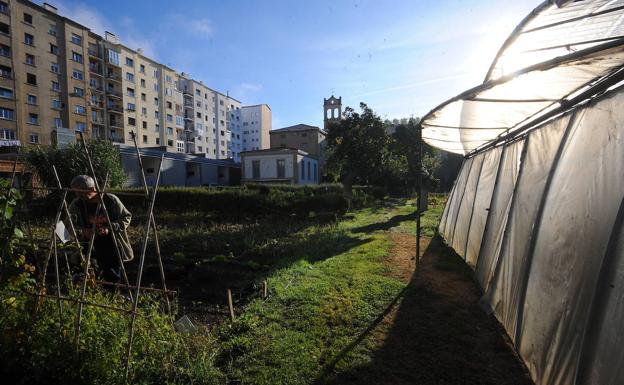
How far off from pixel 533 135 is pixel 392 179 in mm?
30025

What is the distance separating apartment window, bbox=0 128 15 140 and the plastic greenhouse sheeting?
47788mm

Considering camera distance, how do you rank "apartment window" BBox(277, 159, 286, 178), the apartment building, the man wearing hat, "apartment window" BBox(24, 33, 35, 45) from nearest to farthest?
the man wearing hat
"apartment window" BBox(277, 159, 286, 178)
"apartment window" BBox(24, 33, 35, 45)
the apartment building

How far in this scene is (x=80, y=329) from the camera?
2758 mm

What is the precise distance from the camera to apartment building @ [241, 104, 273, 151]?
9156 centimetres

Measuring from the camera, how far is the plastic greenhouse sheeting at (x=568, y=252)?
2090 mm

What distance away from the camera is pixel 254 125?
93.0 meters

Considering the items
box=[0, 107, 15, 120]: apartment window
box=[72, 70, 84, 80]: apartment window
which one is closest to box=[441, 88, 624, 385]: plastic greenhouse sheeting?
box=[0, 107, 15, 120]: apartment window

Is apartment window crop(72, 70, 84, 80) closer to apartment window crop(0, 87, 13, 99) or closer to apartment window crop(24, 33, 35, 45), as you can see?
apartment window crop(24, 33, 35, 45)

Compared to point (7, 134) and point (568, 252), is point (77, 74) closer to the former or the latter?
point (7, 134)

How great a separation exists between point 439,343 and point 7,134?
47.9 m

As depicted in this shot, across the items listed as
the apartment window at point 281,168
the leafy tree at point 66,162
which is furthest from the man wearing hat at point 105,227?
the apartment window at point 281,168

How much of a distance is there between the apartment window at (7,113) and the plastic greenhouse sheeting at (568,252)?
48.2 metres

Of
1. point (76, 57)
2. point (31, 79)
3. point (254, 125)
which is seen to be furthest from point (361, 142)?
point (254, 125)

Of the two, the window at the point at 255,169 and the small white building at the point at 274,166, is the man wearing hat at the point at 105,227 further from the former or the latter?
the window at the point at 255,169
